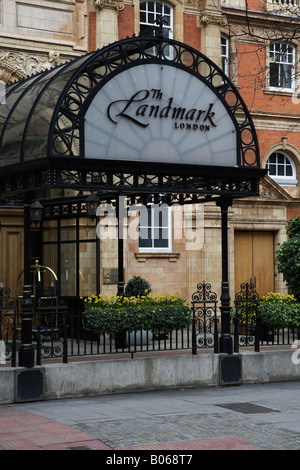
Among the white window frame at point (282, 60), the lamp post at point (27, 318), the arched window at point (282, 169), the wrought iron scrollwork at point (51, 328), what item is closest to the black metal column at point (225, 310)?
the wrought iron scrollwork at point (51, 328)

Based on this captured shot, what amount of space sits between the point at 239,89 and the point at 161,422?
12315 millimetres

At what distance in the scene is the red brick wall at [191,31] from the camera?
21.5 metres

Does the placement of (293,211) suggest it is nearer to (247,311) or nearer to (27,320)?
(247,311)

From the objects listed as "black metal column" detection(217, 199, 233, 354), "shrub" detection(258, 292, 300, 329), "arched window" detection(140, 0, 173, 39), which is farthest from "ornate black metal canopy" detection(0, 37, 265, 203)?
"arched window" detection(140, 0, 173, 39)

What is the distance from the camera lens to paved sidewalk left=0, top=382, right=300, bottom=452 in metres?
9.12

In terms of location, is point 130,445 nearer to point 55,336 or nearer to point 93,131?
point 55,336

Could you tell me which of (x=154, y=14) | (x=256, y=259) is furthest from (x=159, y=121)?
(x=256, y=259)

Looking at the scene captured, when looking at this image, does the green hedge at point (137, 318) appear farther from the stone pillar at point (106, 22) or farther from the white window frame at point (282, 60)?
the white window frame at point (282, 60)

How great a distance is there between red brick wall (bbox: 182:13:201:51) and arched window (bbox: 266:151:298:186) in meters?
4.12

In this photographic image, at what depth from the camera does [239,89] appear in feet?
67.8

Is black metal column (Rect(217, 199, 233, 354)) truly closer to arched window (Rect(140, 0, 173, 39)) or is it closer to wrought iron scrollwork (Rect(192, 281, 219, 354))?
wrought iron scrollwork (Rect(192, 281, 219, 354))

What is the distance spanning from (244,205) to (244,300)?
7.98m

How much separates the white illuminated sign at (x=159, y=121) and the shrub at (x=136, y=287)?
5.67 m

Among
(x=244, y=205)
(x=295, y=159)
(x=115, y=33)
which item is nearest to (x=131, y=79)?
(x=115, y=33)
